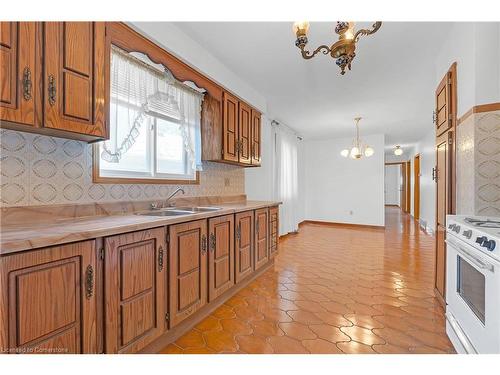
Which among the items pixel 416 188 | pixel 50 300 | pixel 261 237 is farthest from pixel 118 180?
pixel 416 188

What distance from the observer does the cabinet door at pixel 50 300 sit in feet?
3.20

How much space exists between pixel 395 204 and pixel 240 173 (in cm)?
1213

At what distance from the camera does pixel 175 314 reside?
5.68 feet

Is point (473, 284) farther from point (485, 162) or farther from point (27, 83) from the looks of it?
point (27, 83)

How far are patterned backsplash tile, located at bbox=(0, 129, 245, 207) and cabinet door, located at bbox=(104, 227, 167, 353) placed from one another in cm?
60

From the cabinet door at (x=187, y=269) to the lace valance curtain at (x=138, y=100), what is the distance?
2.48ft

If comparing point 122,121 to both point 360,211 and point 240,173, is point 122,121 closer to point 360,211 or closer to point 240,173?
point 240,173

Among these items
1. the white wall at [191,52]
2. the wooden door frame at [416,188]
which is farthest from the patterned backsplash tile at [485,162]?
the wooden door frame at [416,188]

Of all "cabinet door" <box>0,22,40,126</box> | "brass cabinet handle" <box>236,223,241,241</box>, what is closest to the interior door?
"brass cabinet handle" <box>236,223,241,241</box>

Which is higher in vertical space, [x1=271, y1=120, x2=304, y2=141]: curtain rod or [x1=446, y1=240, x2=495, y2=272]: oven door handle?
[x1=271, y1=120, x2=304, y2=141]: curtain rod

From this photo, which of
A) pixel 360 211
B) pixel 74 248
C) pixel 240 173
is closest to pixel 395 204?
pixel 360 211

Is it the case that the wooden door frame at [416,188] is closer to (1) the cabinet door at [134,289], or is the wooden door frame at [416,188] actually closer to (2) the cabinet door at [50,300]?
(1) the cabinet door at [134,289]

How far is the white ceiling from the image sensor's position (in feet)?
7.36

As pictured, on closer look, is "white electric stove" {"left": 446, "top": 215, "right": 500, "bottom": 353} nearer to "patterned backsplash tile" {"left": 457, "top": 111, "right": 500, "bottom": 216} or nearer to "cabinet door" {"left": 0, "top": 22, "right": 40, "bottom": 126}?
"patterned backsplash tile" {"left": 457, "top": 111, "right": 500, "bottom": 216}
